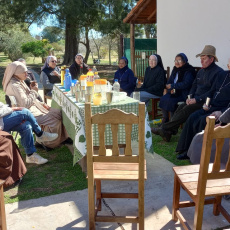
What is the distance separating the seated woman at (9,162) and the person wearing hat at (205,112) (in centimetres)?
218

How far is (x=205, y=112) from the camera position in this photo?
14.9 ft

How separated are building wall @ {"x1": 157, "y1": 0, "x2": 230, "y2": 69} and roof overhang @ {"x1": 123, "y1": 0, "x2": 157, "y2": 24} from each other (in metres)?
0.54

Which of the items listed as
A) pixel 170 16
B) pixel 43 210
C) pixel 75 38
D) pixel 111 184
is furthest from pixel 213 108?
pixel 75 38

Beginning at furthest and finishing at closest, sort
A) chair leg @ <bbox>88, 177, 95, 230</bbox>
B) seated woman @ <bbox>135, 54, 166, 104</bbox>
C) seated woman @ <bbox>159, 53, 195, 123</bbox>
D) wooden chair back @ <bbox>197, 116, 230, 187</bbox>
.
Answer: seated woman @ <bbox>135, 54, 166, 104</bbox>, seated woman @ <bbox>159, 53, 195, 123</bbox>, chair leg @ <bbox>88, 177, 95, 230</bbox>, wooden chair back @ <bbox>197, 116, 230, 187</bbox>

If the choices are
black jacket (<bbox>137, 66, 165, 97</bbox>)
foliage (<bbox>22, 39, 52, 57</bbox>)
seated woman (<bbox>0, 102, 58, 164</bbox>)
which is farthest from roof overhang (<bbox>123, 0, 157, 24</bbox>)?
foliage (<bbox>22, 39, 52, 57</bbox>)

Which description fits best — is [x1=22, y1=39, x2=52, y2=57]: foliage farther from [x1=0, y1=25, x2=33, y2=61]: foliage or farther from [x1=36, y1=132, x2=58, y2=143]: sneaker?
[x1=36, y1=132, x2=58, y2=143]: sneaker

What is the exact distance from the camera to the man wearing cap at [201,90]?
4.75 m

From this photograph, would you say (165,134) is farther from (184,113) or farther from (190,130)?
(190,130)

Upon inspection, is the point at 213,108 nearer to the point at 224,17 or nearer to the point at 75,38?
the point at 224,17

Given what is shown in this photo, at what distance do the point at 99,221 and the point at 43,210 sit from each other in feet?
2.50

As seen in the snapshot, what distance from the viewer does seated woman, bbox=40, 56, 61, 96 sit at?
7.18 metres

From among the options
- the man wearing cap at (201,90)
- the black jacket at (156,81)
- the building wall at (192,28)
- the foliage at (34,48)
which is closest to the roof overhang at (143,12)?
the building wall at (192,28)

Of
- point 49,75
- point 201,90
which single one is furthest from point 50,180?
point 49,75

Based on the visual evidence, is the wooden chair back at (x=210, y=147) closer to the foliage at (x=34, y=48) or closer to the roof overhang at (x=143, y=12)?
the roof overhang at (x=143, y=12)
